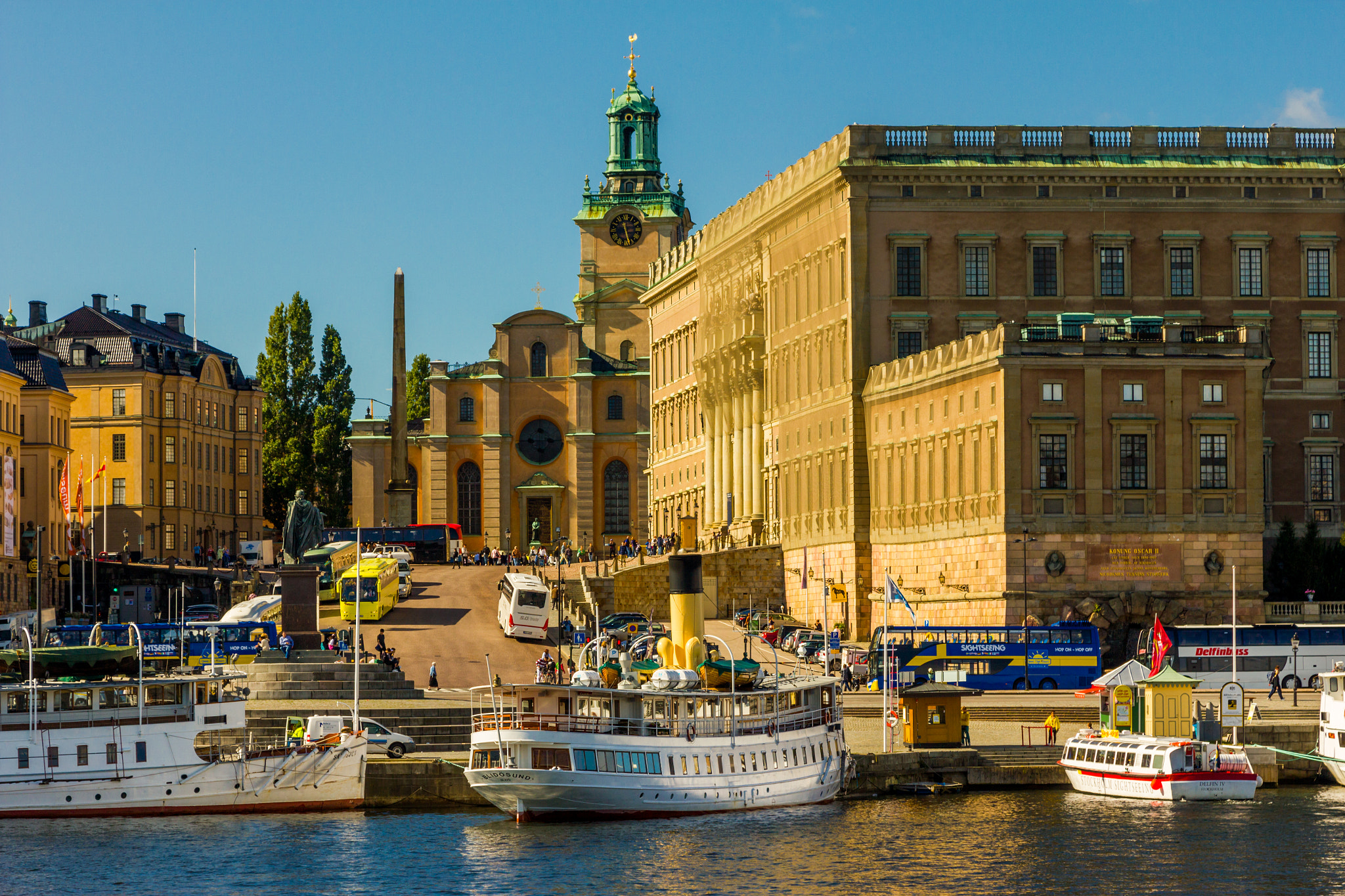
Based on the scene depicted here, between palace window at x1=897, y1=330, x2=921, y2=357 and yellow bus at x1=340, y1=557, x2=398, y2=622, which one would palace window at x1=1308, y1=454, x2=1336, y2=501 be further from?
yellow bus at x1=340, y1=557, x2=398, y2=622

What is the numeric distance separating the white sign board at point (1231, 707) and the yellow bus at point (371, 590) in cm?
4070

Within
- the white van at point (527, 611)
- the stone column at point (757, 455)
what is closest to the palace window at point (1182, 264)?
the stone column at point (757, 455)

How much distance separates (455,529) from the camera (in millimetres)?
166375

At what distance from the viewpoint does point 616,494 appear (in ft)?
581

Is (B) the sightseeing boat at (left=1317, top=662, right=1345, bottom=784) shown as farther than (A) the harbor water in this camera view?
Yes

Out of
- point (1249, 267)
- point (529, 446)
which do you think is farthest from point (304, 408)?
point (1249, 267)

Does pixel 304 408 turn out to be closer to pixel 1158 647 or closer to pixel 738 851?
pixel 1158 647

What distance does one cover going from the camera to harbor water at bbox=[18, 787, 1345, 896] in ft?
192

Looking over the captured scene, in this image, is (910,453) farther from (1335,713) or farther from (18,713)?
(18,713)

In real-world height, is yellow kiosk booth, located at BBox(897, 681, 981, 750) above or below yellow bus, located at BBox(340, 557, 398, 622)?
below

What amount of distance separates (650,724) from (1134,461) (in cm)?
3712

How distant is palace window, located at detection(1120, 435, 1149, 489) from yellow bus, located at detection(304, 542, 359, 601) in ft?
129

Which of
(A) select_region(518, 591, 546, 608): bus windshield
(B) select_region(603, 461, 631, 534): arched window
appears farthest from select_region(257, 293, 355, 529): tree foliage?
(A) select_region(518, 591, 546, 608): bus windshield

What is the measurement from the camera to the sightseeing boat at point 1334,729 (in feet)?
254
